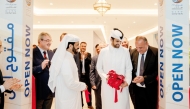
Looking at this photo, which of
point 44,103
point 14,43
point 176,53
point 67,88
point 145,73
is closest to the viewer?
point 67,88

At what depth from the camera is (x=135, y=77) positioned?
3.63 m

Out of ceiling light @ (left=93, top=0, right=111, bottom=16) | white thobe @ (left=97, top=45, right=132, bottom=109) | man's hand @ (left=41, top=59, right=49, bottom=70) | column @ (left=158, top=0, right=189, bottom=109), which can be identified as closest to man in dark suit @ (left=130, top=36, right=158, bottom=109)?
white thobe @ (left=97, top=45, right=132, bottom=109)

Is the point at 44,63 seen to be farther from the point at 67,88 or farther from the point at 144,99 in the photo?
the point at 144,99

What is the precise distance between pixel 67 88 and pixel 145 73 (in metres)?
1.44

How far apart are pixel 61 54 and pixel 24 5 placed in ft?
3.33

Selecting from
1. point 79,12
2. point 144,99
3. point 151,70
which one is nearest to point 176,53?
point 151,70

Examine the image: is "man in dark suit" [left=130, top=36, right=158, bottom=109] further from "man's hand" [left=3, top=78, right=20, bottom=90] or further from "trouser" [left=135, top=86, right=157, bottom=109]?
"man's hand" [left=3, top=78, right=20, bottom=90]

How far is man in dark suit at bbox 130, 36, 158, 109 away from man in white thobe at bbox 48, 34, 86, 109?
115 centimetres

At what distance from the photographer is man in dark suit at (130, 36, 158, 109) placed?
362cm

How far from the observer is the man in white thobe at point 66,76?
2844mm

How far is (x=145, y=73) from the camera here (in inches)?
143

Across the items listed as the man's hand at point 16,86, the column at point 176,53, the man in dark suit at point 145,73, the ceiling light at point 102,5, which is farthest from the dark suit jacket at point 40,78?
the ceiling light at point 102,5

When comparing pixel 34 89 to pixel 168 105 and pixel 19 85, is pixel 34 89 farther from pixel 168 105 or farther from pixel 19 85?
pixel 168 105

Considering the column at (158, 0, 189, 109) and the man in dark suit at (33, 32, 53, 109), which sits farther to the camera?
the man in dark suit at (33, 32, 53, 109)
